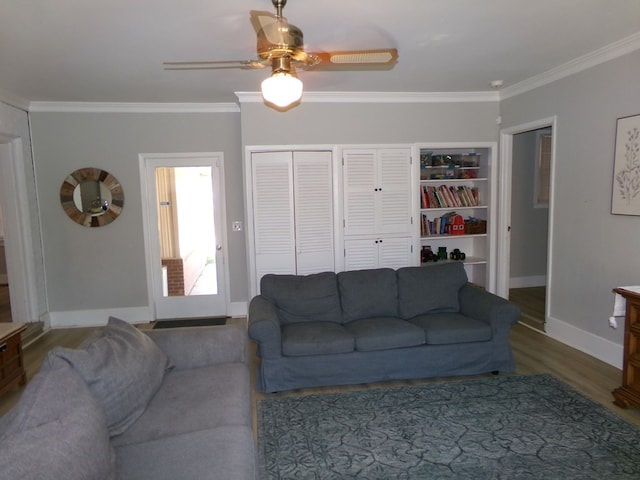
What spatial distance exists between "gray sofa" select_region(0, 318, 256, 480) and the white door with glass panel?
260 cm

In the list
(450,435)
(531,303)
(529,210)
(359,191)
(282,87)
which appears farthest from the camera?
(529,210)

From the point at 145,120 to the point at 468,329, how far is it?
13.9 ft

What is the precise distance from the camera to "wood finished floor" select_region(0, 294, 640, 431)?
10.2 feet

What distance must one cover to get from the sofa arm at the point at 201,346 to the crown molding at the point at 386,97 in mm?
2765

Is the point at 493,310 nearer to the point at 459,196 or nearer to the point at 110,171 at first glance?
the point at 459,196

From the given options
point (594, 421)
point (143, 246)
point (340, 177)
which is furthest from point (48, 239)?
point (594, 421)

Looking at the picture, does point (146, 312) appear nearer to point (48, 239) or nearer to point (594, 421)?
point (48, 239)

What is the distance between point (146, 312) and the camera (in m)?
5.16

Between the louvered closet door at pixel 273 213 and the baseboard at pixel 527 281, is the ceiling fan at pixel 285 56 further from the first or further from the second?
the baseboard at pixel 527 281

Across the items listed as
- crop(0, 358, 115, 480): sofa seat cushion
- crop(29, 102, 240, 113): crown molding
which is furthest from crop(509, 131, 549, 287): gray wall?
crop(0, 358, 115, 480): sofa seat cushion

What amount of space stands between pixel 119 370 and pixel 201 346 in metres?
0.71

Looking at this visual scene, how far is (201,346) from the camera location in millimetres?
2670

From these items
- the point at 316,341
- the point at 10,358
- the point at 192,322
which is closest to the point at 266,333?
the point at 316,341

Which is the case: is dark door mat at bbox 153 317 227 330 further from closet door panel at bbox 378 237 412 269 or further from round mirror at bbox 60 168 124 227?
closet door panel at bbox 378 237 412 269
